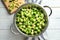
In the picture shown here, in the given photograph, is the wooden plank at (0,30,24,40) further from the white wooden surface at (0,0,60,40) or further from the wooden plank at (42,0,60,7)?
the wooden plank at (42,0,60,7)

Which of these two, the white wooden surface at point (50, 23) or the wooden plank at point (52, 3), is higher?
the wooden plank at point (52, 3)

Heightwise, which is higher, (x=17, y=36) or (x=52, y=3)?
(x=52, y=3)

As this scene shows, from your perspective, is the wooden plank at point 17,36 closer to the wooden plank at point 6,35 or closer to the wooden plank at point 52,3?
the wooden plank at point 6,35

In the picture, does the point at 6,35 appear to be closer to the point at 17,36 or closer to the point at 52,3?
the point at 17,36

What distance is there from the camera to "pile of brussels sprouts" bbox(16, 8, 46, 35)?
2.71 ft

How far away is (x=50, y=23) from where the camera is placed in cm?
92

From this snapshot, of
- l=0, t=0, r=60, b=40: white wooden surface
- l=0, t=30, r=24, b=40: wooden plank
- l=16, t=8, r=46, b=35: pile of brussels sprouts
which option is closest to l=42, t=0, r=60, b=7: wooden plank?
l=0, t=0, r=60, b=40: white wooden surface

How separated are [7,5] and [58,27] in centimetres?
30

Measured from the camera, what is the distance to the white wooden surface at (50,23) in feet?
2.98

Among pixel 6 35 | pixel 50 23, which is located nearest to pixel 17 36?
pixel 6 35

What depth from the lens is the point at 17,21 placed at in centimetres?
83

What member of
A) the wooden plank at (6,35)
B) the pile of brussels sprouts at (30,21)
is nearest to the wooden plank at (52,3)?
the pile of brussels sprouts at (30,21)

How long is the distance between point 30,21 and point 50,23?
140 mm

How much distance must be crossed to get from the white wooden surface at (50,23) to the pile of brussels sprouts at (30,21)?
0.31 ft
